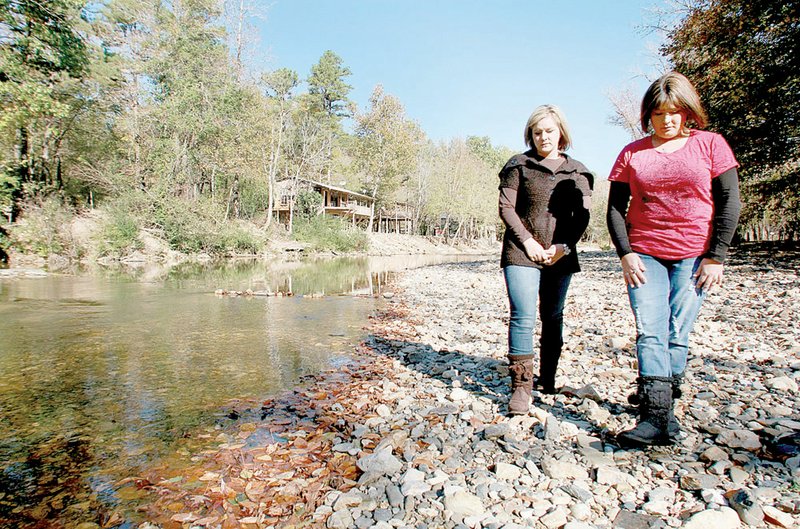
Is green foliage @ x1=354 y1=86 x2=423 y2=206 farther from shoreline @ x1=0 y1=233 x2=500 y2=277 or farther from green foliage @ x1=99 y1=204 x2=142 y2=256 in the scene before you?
green foliage @ x1=99 y1=204 x2=142 y2=256

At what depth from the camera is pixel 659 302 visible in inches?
97.1

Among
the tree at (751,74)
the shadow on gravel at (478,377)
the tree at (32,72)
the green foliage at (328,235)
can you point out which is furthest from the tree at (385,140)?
the shadow on gravel at (478,377)

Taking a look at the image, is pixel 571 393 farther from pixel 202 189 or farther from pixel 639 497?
pixel 202 189

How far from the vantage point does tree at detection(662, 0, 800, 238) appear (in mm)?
11039

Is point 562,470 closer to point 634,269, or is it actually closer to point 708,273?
point 634,269

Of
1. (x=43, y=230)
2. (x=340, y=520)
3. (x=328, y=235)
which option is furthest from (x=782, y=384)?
(x=328, y=235)

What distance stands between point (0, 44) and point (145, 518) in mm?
20131

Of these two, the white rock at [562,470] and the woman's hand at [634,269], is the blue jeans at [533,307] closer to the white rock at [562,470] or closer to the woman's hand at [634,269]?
the woman's hand at [634,269]

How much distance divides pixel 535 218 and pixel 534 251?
0.90ft

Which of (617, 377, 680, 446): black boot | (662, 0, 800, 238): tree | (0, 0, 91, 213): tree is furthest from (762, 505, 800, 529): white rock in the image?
(0, 0, 91, 213): tree

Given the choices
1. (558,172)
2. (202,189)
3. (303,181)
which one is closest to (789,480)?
(558,172)

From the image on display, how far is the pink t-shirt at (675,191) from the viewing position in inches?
92.4

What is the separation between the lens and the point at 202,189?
3681 cm

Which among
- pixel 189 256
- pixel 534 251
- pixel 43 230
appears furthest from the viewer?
pixel 189 256
